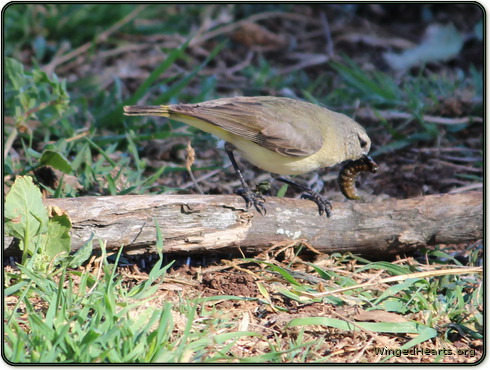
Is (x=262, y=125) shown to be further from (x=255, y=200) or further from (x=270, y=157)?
(x=255, y=200)

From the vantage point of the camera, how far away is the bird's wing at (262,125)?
195 inches

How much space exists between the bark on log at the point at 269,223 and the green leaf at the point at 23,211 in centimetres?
16

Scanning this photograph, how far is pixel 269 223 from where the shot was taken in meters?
4.52

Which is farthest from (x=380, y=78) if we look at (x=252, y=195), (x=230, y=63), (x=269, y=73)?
(x=252, y=195)

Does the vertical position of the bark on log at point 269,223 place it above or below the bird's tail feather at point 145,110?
below

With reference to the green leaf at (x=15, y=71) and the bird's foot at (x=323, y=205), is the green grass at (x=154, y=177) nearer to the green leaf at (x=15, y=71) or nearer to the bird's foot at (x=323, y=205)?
the green leaf at (x=15, y=71)

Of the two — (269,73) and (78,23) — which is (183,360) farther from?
(78,23)

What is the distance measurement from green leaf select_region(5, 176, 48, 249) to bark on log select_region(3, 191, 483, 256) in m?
0.16

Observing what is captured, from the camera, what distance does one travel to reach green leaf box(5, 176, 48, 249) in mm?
3934

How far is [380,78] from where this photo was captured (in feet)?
24.1

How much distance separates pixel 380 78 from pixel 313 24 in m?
2.35

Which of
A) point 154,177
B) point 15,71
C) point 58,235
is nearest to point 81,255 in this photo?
point 58,235

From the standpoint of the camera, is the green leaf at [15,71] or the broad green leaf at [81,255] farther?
the green leaf at [15,71]

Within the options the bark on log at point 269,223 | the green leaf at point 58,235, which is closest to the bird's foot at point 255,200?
the bark on log at point 269,223
